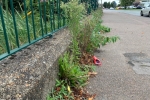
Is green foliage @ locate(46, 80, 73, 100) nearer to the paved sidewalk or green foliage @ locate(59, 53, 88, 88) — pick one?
green foliage @ locate(59, 53, 88, 88)


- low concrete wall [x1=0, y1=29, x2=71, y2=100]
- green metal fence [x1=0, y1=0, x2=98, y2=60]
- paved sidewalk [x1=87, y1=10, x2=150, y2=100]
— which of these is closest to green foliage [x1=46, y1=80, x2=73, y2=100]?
low concrete wall [x1=0, y1=29, x2=71, y2=100]

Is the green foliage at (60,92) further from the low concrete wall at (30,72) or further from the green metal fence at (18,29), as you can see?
the green metal fence at (18,29)

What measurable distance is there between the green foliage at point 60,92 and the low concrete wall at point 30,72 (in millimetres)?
78

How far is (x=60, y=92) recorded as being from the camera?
2.04 metres

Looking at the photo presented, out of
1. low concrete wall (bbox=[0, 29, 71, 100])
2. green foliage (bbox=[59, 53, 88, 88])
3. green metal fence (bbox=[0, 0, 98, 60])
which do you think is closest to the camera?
low concrete wall (bbox=[0, 29, 71, 100])

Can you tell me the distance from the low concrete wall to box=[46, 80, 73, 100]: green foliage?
0.25ft

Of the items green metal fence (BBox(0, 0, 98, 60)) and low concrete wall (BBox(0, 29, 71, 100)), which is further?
green metal fence (BBox(0, 0, 98, 60))

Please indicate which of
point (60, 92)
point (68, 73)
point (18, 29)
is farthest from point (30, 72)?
point (18, 29)

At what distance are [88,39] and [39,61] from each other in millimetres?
1629

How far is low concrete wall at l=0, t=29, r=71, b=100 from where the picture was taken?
4.56 feet

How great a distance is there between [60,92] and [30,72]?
21.2 inches

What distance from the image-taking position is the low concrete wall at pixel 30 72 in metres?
1.39

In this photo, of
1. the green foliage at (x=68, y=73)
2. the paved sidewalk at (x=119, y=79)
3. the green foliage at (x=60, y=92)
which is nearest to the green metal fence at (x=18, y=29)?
the green foliage at (x=68, y=73)

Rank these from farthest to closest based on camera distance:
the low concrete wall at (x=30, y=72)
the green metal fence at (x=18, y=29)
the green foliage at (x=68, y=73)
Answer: the green foliage at (x=68, y=73) < the green metal fence at (x=18, y=29) < the low concrete wall at (x=30, y=72)
